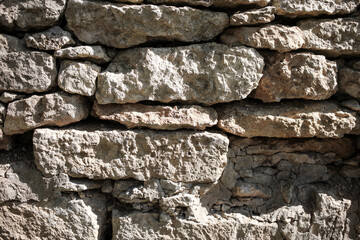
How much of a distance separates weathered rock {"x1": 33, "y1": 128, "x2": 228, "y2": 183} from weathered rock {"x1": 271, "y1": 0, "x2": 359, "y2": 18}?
33.3 inches

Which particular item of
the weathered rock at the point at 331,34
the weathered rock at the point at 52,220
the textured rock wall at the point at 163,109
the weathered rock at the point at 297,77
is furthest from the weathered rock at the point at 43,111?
the weathered rock at the point at 331,34

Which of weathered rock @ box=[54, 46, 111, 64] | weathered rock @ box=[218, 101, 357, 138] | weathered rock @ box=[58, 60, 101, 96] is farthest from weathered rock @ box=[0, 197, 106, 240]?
weathered rock @ box=[218, 101, 357, 138]

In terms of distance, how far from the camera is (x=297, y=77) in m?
1.92

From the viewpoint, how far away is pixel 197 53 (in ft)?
6.11

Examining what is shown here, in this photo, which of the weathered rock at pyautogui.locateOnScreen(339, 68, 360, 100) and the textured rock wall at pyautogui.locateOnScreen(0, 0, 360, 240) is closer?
the textured rock wall at pyautogui.locateOnScreen(0, 0, 360, 240)

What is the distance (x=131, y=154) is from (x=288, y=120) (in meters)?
1.01

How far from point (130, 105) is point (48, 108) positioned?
19.1 inches

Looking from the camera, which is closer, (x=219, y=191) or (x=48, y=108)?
(x=48, y=108)

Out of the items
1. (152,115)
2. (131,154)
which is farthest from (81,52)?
(131,154)

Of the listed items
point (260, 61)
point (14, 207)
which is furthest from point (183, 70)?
point (14, 207)

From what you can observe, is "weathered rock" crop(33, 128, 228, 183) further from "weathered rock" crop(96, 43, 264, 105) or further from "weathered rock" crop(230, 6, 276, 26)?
"weathered rock" crop(230, 6, 276, 26)

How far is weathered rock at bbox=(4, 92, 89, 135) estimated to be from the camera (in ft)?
6.07

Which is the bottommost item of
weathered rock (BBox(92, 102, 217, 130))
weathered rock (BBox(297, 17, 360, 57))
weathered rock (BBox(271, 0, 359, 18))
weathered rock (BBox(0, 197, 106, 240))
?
weathered rock (BBox(0, 197, 106, 240))

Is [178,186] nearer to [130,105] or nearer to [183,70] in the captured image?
[130,105]
